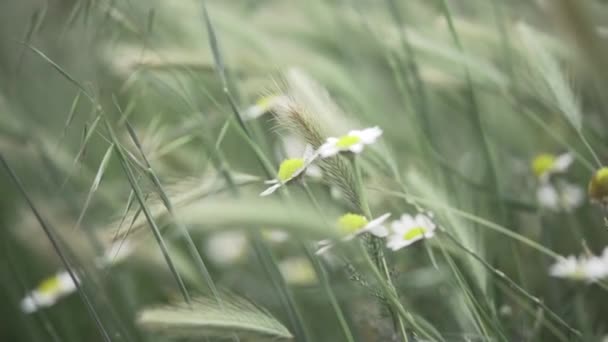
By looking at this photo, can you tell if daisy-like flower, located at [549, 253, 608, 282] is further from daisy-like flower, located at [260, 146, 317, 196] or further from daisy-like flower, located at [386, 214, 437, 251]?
daisy-like flower, located at [260, 146, 317, 196]

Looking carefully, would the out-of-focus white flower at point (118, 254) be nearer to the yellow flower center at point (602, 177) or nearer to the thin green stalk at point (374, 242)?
the thin green stalk at point (374, 242)

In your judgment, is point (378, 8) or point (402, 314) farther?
point (378, 8)

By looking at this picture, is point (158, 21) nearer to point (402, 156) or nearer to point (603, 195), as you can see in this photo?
point (402, 156)

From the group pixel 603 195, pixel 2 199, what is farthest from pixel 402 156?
pixel 2 199

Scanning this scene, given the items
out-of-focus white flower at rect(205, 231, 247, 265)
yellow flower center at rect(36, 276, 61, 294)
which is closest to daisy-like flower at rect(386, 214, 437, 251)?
out-of-focus white flower at rect(205, 231, 247, 265)

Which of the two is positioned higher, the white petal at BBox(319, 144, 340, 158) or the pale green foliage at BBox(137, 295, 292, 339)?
the white petal at BBox(319, 144, 340, 158)

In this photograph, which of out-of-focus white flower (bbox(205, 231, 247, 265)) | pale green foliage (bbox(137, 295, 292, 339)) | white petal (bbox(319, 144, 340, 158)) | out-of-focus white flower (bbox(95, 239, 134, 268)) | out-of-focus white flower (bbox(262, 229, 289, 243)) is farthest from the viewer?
out-of-focus white flower (bbox(205, 231, 247, 265))

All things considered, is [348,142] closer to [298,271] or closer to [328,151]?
[328,151]
